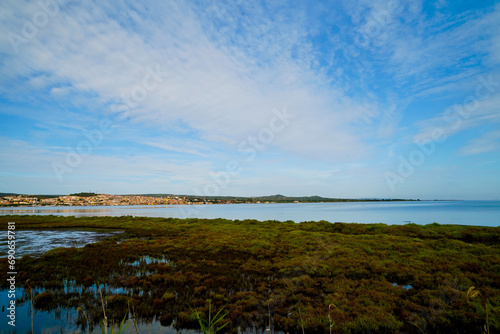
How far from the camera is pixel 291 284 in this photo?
47.6ft

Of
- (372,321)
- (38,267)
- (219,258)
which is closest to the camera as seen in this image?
(372,321)

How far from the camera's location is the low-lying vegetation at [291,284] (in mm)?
10070

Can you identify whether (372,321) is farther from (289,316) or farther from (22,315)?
(22,315)

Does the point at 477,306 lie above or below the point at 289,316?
above

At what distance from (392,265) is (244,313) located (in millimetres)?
12516

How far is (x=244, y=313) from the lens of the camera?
10.7 m

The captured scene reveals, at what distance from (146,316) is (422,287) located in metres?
14.7

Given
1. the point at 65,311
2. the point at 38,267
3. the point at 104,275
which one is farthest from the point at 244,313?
the point at 38,267

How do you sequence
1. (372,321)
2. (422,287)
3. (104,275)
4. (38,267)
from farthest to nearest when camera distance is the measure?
(38,267), (104,275), (422,287), (372,321)

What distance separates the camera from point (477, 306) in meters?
10.2

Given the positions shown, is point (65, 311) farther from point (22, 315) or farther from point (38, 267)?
point (38, 267)

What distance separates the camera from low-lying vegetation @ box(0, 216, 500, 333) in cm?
1007

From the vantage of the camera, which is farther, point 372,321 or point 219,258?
point 219,258

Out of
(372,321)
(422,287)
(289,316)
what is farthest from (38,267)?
(422,287)
